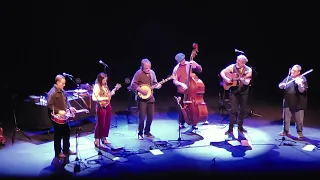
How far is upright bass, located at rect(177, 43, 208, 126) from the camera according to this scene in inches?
392

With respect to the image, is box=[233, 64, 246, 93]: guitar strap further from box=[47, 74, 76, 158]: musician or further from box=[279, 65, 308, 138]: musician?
box=[47, 74, 76, 158]: musician

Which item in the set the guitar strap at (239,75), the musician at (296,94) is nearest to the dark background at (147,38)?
the musician at (296,94)

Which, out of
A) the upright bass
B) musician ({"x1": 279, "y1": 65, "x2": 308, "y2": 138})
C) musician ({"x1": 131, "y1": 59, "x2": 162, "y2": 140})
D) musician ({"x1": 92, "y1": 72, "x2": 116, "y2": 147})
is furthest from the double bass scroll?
musician ({"x1": 279, "y1": 65, "x2": 308, "y2": 138})

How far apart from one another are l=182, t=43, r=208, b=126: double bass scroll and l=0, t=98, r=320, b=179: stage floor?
60 cm

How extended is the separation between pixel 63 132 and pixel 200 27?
851 cm

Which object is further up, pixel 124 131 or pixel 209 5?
pixel 209 5

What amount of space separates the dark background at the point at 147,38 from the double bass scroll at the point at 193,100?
230 inches

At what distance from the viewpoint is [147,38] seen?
620 inches

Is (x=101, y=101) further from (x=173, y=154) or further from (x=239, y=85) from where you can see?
(x=239, y=85)

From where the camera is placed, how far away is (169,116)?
1284 cm

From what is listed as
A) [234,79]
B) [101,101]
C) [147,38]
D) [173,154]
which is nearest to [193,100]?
[234,79]

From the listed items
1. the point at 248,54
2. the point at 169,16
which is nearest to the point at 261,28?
the point at 248,54

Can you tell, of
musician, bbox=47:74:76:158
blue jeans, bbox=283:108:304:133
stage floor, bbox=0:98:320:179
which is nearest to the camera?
stage floor, bbox=0:98:320:179

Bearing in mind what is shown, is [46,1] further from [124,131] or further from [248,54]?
[248,54]
